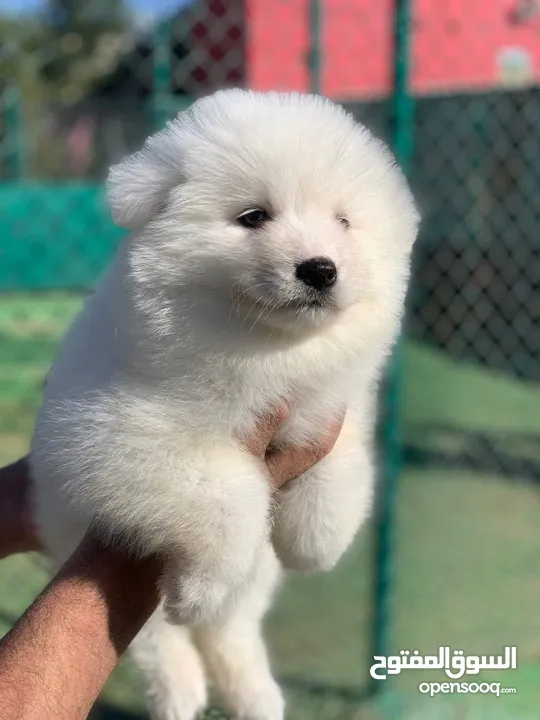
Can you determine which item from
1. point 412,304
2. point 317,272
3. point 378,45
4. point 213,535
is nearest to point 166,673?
point 213,535

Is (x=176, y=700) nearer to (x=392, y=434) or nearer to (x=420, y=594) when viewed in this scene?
(x=392, y=434)

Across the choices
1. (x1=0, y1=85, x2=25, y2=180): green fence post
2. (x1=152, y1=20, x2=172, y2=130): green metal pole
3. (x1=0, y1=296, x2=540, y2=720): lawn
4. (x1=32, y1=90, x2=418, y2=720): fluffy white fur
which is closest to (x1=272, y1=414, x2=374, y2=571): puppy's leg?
(x1=32, y1=90, x2=418, y2=720): fluffy white fur

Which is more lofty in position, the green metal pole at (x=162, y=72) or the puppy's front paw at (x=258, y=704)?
the green metal pole at (x=162, y=72)

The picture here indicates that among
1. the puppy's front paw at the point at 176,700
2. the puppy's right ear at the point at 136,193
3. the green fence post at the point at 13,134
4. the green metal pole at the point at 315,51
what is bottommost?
the puppy's front paw at the point at 176,700

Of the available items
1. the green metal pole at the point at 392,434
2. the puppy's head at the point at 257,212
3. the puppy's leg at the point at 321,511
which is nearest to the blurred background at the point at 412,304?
the green metal pole at the point at 392,434

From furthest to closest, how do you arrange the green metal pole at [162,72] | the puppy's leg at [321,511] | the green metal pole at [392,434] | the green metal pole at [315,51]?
the green metal pole at [162,72], the green metal pole at [315,51], the green metal pole at [392,434], the puppy's leg at [321,511]

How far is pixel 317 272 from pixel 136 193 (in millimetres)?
339

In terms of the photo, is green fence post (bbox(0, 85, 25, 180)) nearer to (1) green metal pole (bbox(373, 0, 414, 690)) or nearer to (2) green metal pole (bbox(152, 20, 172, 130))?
(2) green metal pole (bbox(152, 20, 172, 130))

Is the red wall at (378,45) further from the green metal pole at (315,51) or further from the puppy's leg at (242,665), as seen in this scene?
the puppy's leg at (242,665)

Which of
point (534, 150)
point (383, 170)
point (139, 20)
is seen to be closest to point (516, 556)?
point (383, 170)

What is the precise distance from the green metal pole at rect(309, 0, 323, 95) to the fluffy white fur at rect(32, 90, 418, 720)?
2.21m

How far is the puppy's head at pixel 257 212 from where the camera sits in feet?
4.40

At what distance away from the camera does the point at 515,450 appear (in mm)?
5457

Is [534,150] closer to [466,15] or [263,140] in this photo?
[466,15]
